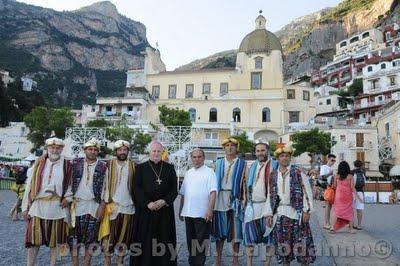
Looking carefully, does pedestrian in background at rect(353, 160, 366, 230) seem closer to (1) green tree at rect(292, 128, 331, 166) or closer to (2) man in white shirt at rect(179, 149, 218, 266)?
(2) man in white shirt at rect(179, 149, 218, 266)

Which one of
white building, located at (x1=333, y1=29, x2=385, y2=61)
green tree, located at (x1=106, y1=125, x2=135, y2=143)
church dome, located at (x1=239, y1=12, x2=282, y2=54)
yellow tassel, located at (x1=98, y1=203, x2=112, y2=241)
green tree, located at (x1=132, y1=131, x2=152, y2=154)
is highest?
white building, located at (x1=333, y1=29, x2=385, y2=61)

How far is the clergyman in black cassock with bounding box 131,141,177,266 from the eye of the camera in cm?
485

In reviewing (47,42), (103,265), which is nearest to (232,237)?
(103,265)

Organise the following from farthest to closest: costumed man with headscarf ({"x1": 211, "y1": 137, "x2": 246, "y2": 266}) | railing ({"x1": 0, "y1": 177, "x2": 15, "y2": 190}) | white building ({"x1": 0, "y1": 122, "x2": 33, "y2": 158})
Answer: white building ({"x1": 0, "y1": 122, "x2": 33, "y2": 158}) < railing ({"x1": 0, "y1": 177, "x2": 15, "y2": 190}) < costumed man with headscarf ({"x1": 211, "y1": 137, "x2": 246, "y2": 266})

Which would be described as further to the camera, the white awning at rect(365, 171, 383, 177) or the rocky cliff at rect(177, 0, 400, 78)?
the rocky cliff at rect(177, 0, 400, 78)

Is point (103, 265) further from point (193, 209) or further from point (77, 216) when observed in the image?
point (193, 209)

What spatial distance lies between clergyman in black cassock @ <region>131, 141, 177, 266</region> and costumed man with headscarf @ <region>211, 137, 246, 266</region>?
0.71 metres

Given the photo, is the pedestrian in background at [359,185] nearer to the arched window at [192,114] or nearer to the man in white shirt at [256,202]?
the man in white shirt at [256,202]

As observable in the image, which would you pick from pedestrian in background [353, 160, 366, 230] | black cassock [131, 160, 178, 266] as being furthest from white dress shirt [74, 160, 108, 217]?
pedestrian in background [353, 160, 366, 230]

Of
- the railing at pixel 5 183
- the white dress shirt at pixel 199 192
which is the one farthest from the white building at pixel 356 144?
the white dress shirt at pixel 199 192

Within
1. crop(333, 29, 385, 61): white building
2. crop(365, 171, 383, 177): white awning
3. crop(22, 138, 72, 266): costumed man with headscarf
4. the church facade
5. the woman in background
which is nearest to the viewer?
crop(22, 138, 72, 266): costumed man with headscarf

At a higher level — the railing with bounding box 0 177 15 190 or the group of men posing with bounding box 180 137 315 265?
the group of men posing with bounding box 180 137 315 265

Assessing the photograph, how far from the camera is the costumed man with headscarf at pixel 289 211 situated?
4805mm

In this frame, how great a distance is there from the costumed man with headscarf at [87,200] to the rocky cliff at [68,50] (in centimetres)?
10296
